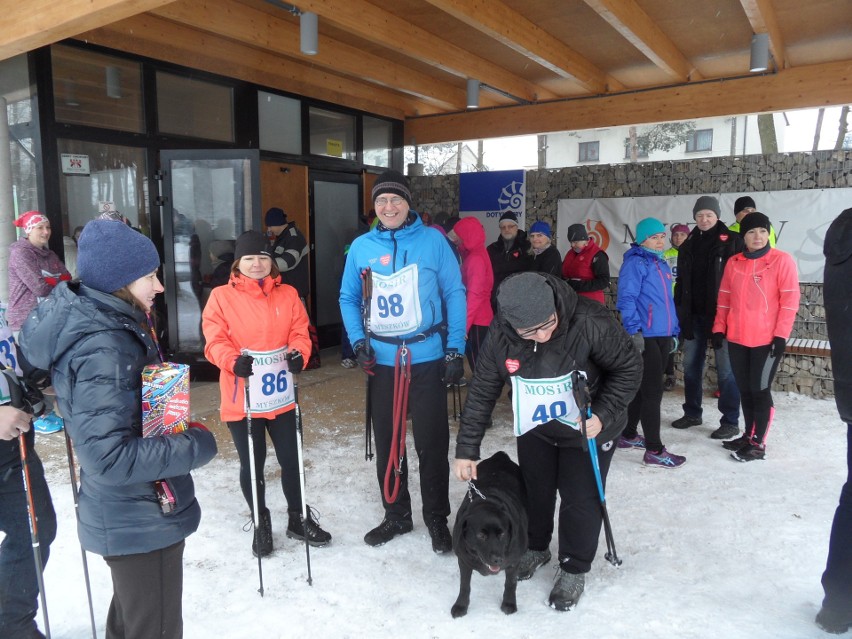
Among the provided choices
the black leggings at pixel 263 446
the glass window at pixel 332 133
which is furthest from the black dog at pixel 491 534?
Result: the glass window at pixel 332 133

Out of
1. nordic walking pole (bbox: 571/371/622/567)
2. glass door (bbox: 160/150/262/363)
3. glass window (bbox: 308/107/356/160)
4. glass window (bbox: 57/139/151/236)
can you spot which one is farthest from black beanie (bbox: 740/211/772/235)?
glass window (bbox: 308/107/356/160)

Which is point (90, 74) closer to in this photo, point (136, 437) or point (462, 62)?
point (462, 62)

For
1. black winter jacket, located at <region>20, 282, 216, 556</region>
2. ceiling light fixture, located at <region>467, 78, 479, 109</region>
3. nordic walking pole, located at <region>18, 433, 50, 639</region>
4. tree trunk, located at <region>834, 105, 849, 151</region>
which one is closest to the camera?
black winter jacket, located at <region>20, 282, 216, 556</region>

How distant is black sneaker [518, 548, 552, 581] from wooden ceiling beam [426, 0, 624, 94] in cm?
366

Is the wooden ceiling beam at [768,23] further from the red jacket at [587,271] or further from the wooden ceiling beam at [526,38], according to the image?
the red jacket at [587,271]

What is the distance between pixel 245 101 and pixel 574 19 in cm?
346

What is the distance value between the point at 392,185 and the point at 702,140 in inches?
1086

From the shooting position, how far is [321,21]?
5.59m

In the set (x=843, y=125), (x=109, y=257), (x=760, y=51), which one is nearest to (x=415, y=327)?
(x=109, y=257)

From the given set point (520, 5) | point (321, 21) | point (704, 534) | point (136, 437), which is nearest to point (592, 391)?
point (704, 534)

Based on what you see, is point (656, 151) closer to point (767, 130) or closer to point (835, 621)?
point (767, 130)

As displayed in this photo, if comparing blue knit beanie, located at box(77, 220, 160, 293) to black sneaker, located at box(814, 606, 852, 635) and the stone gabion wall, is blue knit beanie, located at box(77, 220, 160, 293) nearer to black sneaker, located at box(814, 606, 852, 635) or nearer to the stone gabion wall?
black sneaker, located at box(814, 606, 852, 635)

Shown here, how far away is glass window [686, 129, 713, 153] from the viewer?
2592 centimetres

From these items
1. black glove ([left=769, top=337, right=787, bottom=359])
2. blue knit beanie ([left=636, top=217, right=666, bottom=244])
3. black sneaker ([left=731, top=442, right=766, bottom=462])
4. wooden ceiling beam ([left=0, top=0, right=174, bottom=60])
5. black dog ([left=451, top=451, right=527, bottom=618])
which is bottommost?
black sneaker ([left=731, top=442, right=766, bottom=462])
